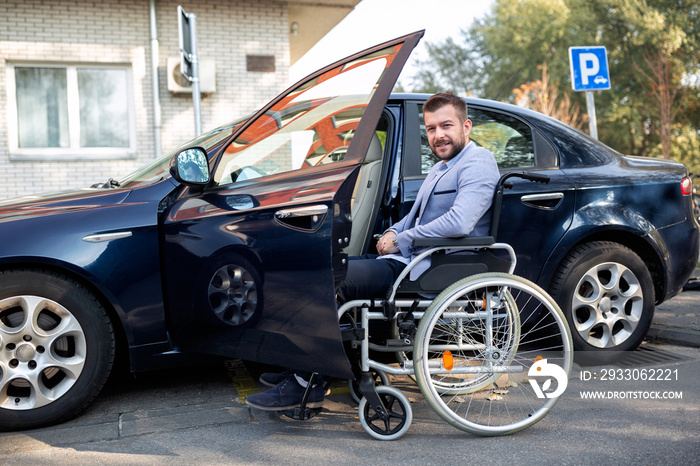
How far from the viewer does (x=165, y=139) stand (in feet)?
31.9

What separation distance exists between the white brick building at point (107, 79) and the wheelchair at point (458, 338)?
764 cm

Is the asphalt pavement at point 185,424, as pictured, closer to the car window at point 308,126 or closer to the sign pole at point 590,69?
the car window at point 308,126

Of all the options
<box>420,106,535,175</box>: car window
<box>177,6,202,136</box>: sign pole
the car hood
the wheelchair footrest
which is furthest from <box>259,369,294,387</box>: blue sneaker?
<box>177,6,202,136</box>: sign pole

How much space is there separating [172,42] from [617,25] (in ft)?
77.2

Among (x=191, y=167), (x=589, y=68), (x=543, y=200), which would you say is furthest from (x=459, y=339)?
(x=589, y=68)

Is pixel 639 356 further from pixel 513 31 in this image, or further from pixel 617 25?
pixel 513 31

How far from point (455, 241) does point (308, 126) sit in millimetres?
911

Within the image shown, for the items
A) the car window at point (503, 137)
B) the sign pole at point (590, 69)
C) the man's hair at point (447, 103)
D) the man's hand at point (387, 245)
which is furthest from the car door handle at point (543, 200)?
the sign pole at point (590, 69)

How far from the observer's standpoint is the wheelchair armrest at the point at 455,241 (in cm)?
276

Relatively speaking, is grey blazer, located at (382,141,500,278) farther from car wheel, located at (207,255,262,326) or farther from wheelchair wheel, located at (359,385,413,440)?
car wheel, located at (207,255,262,326)

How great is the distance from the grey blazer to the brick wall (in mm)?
6406

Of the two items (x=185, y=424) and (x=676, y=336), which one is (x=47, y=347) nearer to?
(x=185, y=424)

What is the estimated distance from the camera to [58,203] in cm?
309

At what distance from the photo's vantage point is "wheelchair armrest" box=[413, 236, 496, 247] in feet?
9.05
